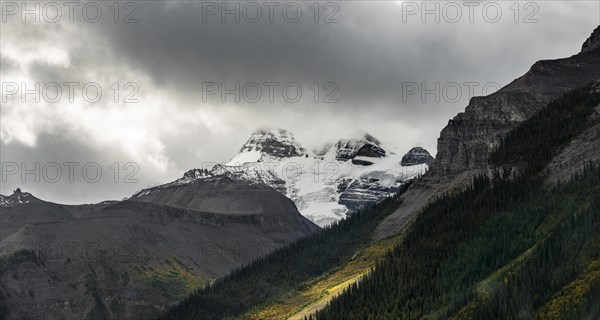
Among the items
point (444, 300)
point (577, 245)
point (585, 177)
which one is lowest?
point (444, 300)

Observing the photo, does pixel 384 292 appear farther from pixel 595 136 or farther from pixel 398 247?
pixel 595 136

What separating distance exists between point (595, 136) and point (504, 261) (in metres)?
47.7

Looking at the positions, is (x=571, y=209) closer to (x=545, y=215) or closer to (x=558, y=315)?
(x=545, y=215)

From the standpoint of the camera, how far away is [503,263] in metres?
160

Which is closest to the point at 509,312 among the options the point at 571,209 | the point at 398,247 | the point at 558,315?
the point at 558,315

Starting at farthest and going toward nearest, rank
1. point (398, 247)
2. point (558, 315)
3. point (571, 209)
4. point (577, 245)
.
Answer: point (398, 247), point (571, 209), point (577, 245), point (558, 315)

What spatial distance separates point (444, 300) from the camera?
497ft

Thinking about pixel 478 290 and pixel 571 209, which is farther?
pixel 571 209

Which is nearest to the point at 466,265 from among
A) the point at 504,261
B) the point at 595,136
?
the point at 504,261

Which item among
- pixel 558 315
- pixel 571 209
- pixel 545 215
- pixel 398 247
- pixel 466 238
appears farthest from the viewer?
pixel 398 247

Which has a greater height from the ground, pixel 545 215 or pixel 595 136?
pixel 595 136

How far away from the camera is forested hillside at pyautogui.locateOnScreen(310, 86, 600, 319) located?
124m

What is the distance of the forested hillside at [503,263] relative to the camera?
405 ft

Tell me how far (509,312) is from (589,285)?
11431mm
